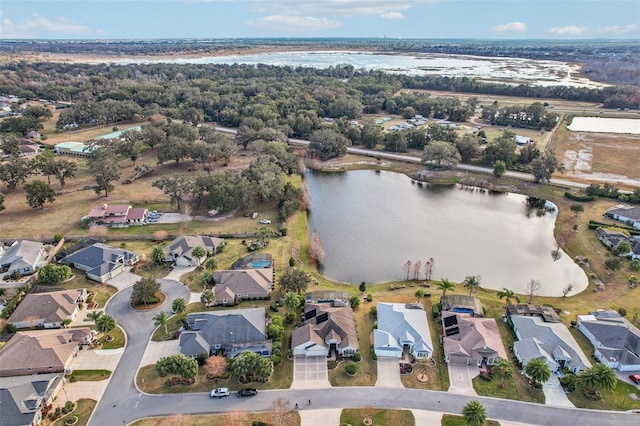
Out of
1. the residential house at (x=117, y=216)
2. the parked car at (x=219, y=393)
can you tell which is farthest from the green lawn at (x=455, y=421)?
the residential house at (x=117, y=216)

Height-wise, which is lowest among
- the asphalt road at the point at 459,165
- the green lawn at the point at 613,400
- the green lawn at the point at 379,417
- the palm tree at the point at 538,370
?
the green lawn at the point at 379,417

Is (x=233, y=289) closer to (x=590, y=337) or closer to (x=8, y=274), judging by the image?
(x=8, y=274)

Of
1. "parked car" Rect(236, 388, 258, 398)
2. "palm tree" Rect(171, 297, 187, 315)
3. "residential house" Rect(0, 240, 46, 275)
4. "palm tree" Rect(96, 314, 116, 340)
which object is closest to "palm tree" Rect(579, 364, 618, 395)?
"parked car" Rect(236, 388, 258, 398)

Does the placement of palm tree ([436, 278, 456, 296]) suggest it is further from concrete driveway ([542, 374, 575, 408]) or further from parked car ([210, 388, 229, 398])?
parked car ([210, 388, 229, 398])

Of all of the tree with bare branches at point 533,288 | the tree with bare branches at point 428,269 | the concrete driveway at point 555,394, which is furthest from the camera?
the tree with bare branches at point 428,269

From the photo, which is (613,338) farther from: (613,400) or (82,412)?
(82,412)

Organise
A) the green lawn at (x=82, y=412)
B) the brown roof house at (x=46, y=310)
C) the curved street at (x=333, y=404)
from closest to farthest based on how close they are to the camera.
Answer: the green lawn at (x=82, y=412), the curved street at (x=333, y=404), the brown roof house at (x=46, y=310)

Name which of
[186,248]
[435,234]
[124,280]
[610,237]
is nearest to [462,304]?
[435,234]

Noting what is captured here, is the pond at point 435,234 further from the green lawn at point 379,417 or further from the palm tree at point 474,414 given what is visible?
the palm tree at point 474,414
